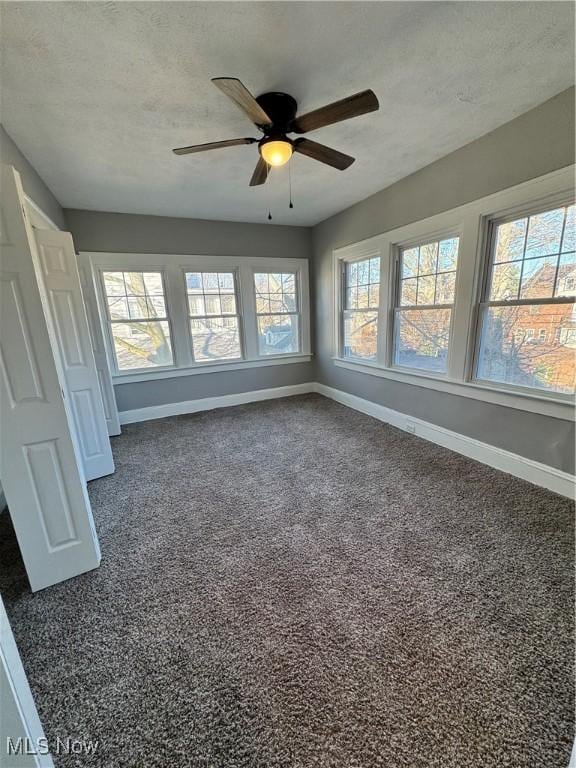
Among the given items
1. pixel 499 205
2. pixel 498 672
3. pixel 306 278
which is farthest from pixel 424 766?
pixel 306 278

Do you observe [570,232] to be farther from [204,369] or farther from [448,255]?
[204,369]

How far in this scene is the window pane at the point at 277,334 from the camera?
4867 millimetres

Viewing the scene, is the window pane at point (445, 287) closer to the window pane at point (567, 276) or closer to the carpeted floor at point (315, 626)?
the window pane at point (567, 276)

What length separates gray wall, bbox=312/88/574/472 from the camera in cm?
208

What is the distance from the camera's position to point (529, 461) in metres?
2.46

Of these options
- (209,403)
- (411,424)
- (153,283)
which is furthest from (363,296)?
(153,283)

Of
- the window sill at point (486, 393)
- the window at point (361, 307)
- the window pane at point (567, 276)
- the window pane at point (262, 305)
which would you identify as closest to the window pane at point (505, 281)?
the window pane at point (567, 276)

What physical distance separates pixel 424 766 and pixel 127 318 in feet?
14.9

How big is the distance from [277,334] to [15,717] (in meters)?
4.57

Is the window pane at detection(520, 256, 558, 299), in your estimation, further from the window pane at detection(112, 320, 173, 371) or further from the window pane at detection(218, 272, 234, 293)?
the window pane at detection(112, 320, 173, 371)

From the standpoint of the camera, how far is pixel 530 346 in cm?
242

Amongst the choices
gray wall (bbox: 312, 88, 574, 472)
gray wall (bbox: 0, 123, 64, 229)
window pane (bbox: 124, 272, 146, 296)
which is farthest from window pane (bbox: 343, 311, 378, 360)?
gray wall (bbox: 0, 123, 64, 229)

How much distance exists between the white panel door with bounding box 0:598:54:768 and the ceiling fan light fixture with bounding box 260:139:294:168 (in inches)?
93.0

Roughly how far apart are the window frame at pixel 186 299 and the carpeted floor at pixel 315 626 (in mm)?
2113
